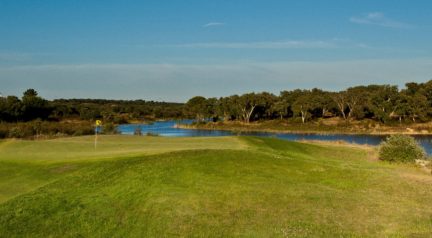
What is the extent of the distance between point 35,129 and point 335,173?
5904 cm

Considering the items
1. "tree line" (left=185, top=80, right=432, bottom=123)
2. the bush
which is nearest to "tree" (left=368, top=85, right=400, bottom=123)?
"tree line" (left=185, top=80, right=432, bottom=123)

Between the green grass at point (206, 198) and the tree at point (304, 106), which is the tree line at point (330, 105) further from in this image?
the green grass at point (206, 198)

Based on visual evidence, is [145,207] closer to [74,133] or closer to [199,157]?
[199,157]

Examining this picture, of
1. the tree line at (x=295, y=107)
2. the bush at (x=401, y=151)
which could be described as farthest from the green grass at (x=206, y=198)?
the tree line at (x=295, y=107)

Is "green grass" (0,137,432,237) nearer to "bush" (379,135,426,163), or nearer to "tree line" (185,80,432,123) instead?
"bush" (379,135,426,163)

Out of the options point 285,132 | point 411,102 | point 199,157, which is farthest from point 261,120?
point 199,157

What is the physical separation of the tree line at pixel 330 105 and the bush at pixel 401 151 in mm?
87670

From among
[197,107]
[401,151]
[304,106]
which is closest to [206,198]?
[401,151]

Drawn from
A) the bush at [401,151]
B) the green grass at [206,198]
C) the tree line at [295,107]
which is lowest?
the green grass at [206,198]

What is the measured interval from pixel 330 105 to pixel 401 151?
106 m

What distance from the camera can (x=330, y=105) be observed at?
137 metres

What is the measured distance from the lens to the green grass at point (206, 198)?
49.9 ft

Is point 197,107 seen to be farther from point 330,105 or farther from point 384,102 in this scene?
point 384,102

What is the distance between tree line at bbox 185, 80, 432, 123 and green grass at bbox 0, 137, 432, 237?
10157cm
